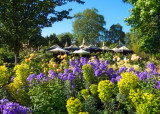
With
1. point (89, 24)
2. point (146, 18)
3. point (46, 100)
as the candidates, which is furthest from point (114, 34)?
point (46, 100)

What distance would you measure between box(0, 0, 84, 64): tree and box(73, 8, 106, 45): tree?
113 ft

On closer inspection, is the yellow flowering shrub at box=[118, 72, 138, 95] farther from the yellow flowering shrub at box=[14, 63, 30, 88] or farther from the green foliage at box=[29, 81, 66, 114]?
the yellow flowering shrub at box=[14, 63, 30, 88]

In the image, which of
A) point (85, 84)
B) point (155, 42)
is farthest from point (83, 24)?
point (85, 84)

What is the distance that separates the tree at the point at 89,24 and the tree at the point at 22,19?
34.4 m

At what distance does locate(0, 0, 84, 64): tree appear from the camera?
7.37 meters

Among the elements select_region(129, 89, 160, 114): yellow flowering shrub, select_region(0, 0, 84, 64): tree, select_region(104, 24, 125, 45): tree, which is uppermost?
select_region(104, 24, 125, 45): tree

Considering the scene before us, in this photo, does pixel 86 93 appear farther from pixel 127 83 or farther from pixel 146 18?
pixel 146 18

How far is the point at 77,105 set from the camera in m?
2.67

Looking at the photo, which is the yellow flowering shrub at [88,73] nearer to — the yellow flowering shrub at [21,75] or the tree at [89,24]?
the yellow flowering shrub at [21,75]

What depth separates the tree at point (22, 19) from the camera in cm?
737

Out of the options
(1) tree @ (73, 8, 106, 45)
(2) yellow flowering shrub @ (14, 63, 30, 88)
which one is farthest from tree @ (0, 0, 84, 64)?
(1) tree @ (73, 8, 106, 45)

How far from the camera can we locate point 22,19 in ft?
24.1

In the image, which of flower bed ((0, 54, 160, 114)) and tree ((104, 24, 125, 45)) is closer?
flower bed ((0, 54, 160, 114))

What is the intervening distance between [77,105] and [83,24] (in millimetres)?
40834
